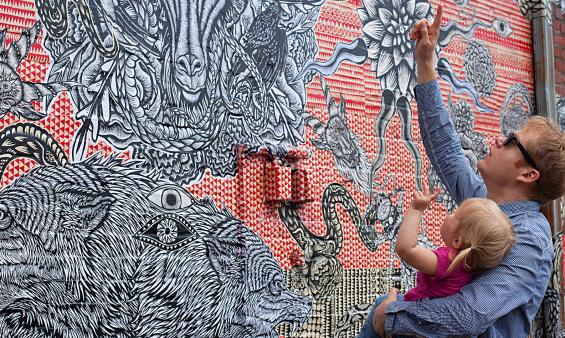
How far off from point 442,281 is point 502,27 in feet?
15.0

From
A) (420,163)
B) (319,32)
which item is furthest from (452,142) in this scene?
(420,163)

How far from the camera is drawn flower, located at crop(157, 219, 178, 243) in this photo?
439 centimetres

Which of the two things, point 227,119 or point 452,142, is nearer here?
point 452,142

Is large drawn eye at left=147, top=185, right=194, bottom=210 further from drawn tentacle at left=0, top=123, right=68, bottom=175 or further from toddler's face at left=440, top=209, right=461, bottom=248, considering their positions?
toddler's face at left=440, top=209, right=461, bottom=248

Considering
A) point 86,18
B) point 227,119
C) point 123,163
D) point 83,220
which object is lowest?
point 83,220

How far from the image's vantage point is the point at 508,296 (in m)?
2.88

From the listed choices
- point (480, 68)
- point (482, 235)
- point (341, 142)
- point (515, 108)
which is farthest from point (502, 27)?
point (482, 235)

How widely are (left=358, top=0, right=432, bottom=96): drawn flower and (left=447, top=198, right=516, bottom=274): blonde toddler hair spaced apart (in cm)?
294

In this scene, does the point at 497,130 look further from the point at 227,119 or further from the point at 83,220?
the point at 83,220

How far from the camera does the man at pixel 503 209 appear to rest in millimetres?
2898

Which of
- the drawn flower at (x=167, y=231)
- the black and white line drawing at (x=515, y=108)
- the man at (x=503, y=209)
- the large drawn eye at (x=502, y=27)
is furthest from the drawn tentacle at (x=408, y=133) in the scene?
the man at (x=503, y=209)

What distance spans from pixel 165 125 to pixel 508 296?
2219 millimetres

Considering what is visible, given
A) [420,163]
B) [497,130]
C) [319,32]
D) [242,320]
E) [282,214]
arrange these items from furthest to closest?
1. [497,130]
2. [420,163]
3. [319,32]
4. [282,214]
5. [242,320]

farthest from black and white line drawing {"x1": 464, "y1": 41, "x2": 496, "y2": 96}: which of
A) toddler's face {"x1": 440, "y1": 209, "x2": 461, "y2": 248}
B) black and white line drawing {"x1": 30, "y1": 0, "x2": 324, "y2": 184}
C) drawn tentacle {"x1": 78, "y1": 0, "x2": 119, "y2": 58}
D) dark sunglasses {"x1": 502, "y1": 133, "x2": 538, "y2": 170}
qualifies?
toddler's face {"x1": 440, "y1": 209, "x2": 461, "y2": 248}
